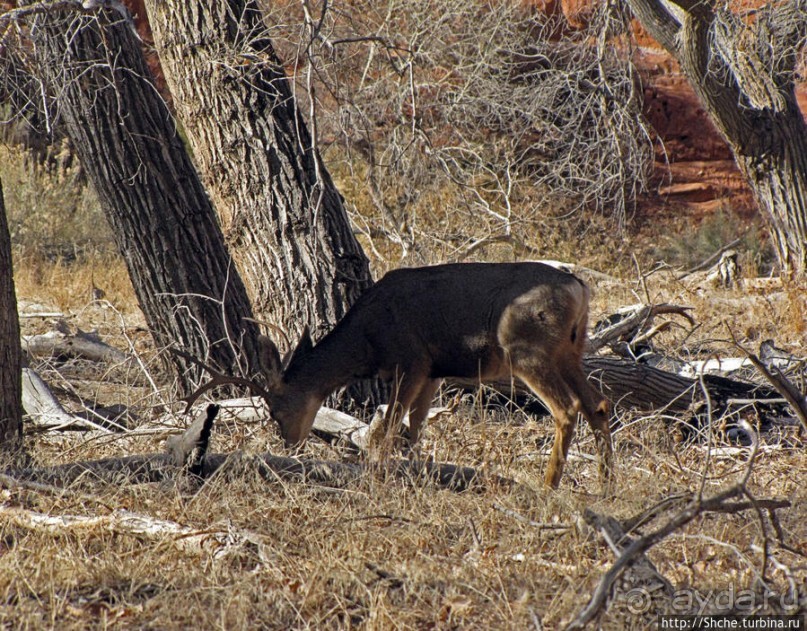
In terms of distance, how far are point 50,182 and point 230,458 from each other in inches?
421

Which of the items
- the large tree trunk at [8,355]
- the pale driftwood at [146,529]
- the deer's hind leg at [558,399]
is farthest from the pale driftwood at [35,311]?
the deer's hind leg at [558,399]

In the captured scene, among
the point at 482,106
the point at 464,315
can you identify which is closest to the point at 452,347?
the point at 464,315

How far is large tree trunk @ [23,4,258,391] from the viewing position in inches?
280

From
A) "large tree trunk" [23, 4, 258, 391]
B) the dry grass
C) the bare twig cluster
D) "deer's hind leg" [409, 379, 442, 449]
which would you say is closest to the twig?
the dry grass

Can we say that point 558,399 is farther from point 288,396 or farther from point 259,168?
point 259,168

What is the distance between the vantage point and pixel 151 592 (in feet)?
12.4

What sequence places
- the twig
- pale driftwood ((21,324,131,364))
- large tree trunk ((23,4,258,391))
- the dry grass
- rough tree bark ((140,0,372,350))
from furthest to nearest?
1. pale driftwood ((21,324,131,364))
2. large tree trunk ((23,4,258,391))
3. rough tree bark ((140,0,372,350))
4. the dry grass
5. the twig

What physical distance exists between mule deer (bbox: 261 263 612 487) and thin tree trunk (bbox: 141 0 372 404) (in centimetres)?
51

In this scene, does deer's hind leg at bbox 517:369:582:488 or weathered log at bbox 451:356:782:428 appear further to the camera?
weathered log at bbox 451:356:782:428

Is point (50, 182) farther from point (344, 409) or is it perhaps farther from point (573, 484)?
point (573, 484)

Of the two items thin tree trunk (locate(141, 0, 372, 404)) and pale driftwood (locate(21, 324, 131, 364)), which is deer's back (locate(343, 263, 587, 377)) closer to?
thin tree trunk (locate(141, 0, 372, 404))

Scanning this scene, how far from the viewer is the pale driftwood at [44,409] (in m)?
6.25

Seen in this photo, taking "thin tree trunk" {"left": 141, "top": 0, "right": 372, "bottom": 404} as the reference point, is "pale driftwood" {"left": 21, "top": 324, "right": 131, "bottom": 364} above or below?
below

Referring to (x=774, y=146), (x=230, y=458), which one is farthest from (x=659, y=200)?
(x=230, y=458)
